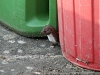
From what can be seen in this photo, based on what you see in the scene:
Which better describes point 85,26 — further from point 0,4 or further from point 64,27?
point 0,4

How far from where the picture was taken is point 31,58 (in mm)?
3549

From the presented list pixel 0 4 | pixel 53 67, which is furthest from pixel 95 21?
pixel 0 4

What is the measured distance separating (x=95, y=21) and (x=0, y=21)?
1.69 meters

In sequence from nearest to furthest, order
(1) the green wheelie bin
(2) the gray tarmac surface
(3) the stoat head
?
1. (2) the gray tarmac surface
2. (3) the stoat head
3. (1) the green wheelie bin

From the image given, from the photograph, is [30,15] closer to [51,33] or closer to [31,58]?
[51,33]

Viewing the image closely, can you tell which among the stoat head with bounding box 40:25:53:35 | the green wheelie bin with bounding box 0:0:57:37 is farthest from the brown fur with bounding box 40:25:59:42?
the green wheelie bin with bounding box 0:0:57:37

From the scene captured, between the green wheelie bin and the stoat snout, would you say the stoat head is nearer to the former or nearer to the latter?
the stoat snout

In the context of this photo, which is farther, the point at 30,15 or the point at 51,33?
the point at 30,15

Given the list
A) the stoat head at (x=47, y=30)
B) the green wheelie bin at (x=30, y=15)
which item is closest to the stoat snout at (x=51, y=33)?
the stoat head at (x=47, y=30)

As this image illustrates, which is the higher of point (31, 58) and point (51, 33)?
point (51, 33)

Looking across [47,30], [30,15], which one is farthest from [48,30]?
[30,15]

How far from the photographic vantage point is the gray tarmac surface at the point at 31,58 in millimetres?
3252

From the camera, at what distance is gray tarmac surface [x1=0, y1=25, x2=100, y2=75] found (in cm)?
325

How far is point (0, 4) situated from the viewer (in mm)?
4281
